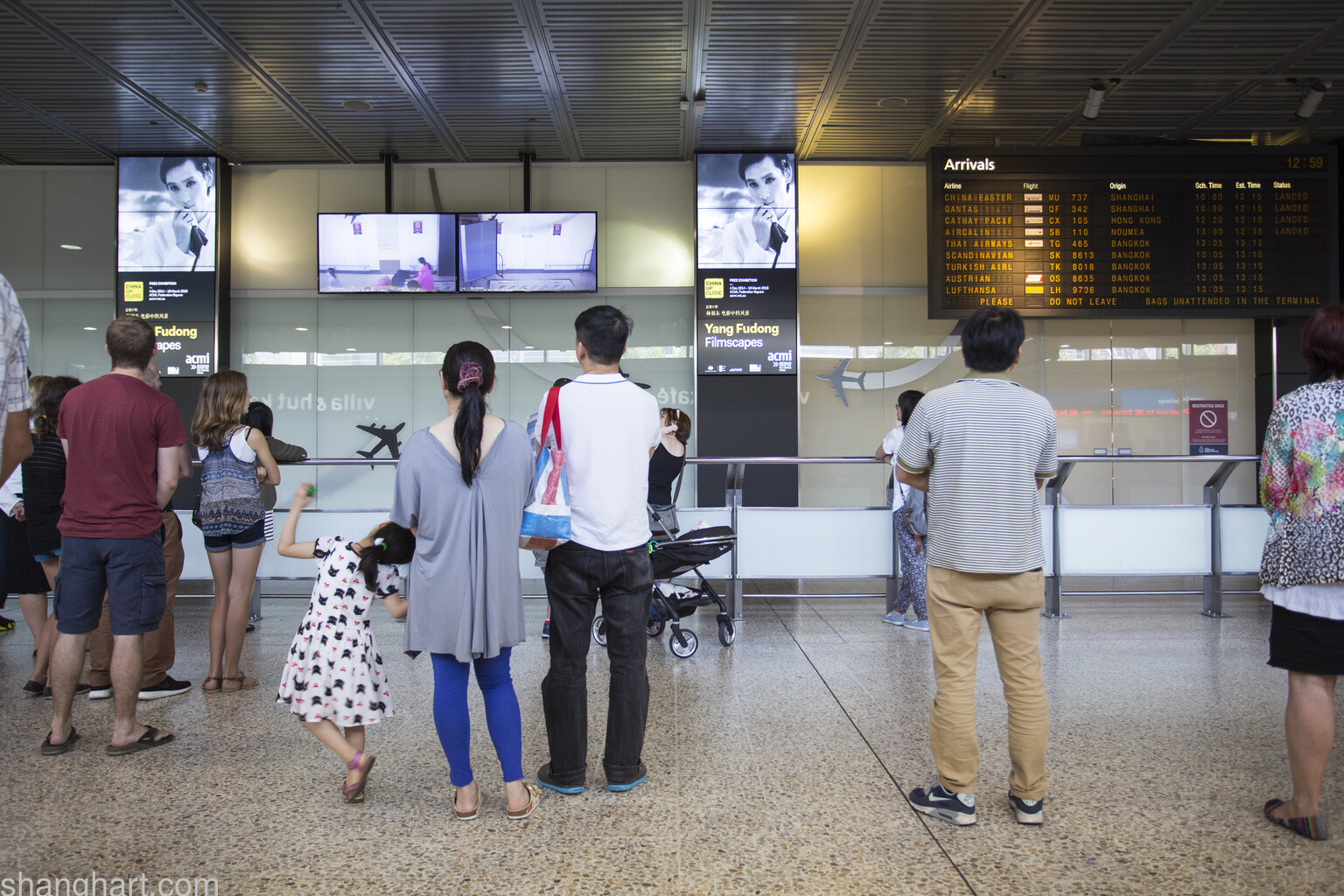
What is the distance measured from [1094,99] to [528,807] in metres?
6.68

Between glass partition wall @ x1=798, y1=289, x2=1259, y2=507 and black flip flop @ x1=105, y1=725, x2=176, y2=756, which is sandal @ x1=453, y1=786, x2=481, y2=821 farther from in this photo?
glass partition wall @ x1=798, y1=289, x2=1259, y2=507

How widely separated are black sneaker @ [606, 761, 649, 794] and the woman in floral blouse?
1825 millimetres

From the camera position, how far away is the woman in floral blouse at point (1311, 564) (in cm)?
231

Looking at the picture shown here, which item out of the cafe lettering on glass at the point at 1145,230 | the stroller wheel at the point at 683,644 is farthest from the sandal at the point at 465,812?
the cafe lettering on glass at the point at 1145,230

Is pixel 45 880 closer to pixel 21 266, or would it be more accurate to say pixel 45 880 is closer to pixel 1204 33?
pixel 1204 33

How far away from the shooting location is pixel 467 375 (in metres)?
2.46

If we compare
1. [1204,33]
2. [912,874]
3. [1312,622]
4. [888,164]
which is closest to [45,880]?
[912,874]

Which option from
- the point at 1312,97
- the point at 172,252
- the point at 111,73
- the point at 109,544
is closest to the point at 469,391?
the point at 109,544

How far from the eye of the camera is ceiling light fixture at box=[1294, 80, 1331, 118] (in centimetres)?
652

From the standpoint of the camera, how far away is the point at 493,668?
8.24 feet

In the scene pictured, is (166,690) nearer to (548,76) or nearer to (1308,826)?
(1308,826)

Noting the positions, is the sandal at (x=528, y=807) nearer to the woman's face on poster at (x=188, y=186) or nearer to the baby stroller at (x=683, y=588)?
the baby stroller at (x=683, y=588)

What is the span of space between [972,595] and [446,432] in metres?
1.57

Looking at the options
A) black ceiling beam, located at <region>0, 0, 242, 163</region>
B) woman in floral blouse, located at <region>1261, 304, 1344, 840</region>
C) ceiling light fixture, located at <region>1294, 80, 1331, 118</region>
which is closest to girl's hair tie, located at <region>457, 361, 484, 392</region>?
woman in floral blouse, located at <region>1261, 304, 1344, 840</region>
